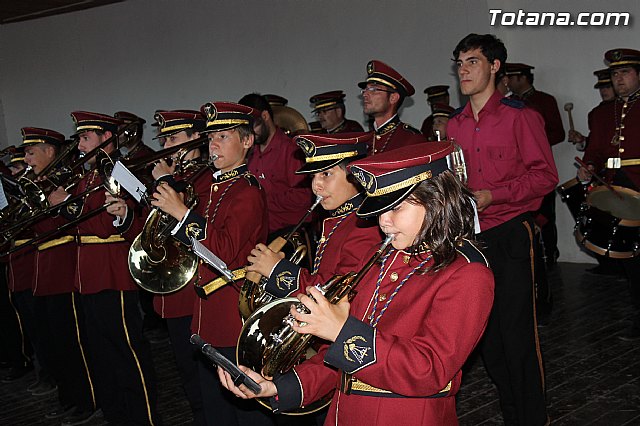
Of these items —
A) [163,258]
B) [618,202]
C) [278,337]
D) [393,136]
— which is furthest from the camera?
[618,202]

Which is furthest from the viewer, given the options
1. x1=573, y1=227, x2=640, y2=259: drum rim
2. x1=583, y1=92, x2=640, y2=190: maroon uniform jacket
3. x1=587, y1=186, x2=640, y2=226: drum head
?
x1=583, y1=92, x2=640, y2=190: maroon uniform jacket

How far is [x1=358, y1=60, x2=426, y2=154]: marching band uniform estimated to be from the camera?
16.6 ft

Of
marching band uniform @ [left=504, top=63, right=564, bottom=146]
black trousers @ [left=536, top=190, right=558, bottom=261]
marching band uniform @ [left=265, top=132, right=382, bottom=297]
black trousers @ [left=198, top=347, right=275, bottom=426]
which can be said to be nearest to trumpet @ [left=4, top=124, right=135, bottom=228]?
black trousers @ [left=198, top=347, right=275, bottom=426]

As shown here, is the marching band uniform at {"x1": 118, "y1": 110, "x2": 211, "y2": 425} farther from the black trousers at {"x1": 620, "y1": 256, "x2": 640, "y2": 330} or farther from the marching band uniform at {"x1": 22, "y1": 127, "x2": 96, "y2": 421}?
the black trousers at {"x1": 620, "y1": 256, "x2": 640, "y2": 330}

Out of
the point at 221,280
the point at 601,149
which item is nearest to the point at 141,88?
the point at 601,149

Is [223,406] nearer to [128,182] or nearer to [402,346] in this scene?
[128,182]

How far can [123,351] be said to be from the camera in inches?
181

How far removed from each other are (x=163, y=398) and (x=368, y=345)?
3.62 metres

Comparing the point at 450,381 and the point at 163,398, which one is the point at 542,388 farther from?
the point at 163,398

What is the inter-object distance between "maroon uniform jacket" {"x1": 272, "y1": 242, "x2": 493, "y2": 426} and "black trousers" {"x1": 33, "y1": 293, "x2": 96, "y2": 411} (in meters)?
3.12

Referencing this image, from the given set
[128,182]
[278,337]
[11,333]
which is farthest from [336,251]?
[11,333]

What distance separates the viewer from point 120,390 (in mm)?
4660

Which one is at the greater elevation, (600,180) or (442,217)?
(442,217)

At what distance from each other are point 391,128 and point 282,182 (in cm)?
132
